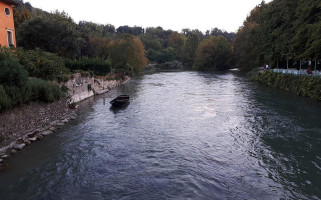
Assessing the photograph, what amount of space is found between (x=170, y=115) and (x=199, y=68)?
2683 inches

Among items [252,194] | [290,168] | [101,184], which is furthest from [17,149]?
[290,168]

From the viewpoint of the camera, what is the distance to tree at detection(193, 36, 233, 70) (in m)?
83.1

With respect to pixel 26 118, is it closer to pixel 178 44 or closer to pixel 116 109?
pixel 116 109

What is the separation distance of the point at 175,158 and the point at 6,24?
20803mm

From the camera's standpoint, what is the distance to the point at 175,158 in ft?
41.0

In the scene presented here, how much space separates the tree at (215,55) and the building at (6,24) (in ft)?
219

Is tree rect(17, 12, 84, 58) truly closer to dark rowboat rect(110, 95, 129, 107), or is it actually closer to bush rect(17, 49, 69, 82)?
bush rect(17, 49, 69, 82)

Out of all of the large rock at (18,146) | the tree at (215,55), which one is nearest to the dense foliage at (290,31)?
the large rock at (18,146)

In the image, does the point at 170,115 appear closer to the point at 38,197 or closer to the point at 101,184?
the point at 101,184

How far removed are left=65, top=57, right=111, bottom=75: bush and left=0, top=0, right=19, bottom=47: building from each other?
1063 centimetres

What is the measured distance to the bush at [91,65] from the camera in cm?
3584

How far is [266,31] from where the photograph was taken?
42.2m

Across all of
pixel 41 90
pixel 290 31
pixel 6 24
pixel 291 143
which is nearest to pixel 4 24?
pixel 6 24

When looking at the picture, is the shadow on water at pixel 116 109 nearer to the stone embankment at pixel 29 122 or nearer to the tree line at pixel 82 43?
the stone embankment at pixel 29 122
